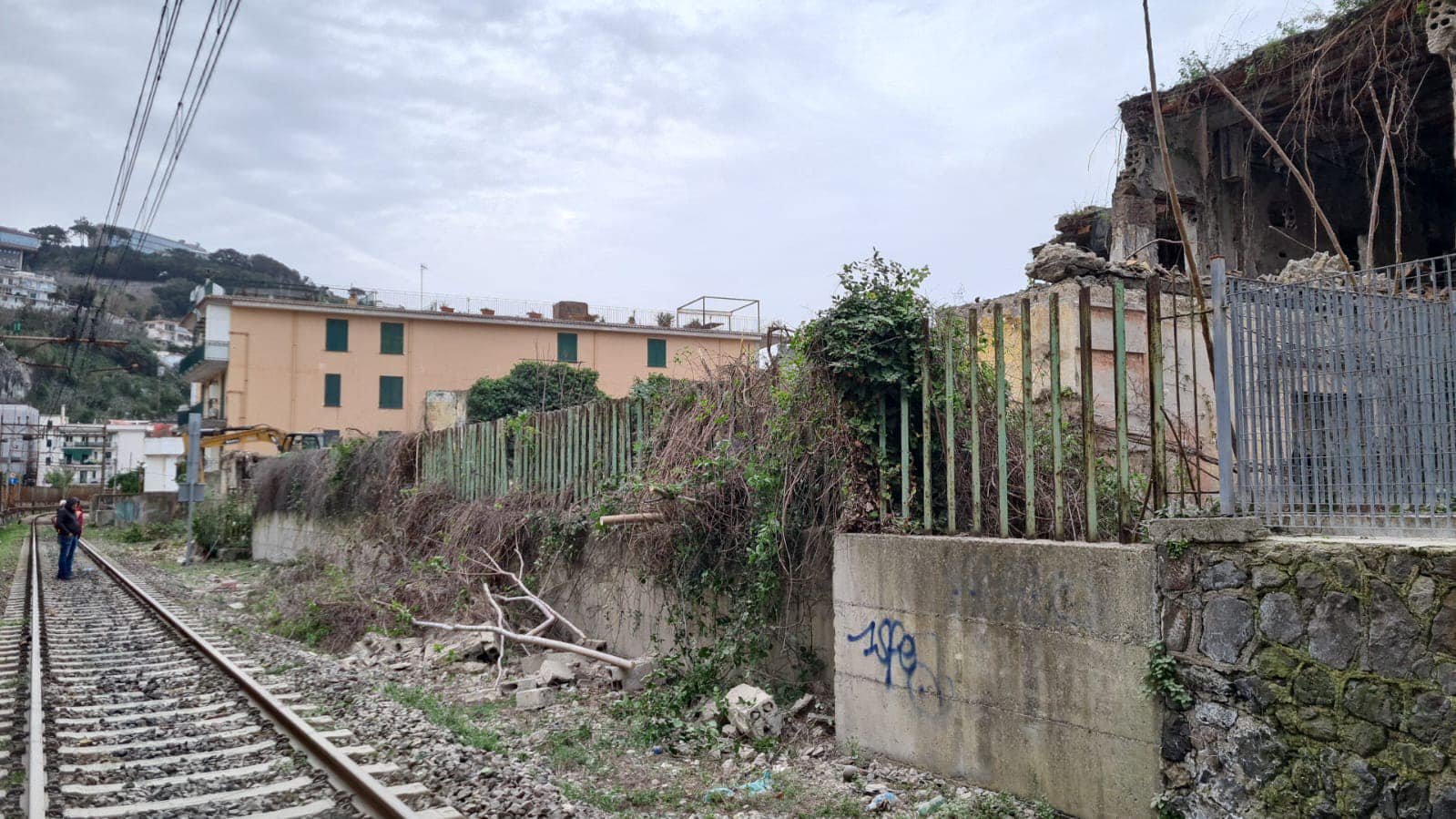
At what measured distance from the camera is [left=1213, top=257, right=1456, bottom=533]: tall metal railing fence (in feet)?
14.0

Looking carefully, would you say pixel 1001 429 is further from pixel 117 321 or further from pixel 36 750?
pixel 117 321

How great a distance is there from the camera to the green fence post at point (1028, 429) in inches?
228

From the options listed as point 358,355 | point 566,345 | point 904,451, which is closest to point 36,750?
point 904,451

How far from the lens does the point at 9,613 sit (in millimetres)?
15859

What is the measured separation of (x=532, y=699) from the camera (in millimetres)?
8602

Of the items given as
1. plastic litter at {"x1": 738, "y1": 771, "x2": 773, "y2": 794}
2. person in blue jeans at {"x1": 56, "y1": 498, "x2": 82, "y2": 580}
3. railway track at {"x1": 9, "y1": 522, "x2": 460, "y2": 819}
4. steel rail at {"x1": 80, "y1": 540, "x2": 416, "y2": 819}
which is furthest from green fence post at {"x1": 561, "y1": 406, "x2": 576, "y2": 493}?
person in blue jeans at {"x1": 56, "y1": 498, "x2": 82, "y2": 580}

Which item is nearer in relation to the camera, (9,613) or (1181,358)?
(1181,358)

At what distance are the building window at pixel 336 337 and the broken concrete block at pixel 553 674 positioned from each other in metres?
36.2

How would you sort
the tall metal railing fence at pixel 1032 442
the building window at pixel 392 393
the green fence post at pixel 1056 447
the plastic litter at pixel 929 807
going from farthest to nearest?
1. the building window at pixel 392 393
2. the green fence post at pixel 1056 447
3. the plastic litter at pixel 929 807
4. the tall metal railing fence at pixel 1032 442

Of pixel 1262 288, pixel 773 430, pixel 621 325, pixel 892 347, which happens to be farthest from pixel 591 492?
pixel 621 325

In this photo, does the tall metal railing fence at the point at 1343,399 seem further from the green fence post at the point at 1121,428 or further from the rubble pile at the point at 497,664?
the rubble pile at the point at 497,664

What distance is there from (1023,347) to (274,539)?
74.9 ft

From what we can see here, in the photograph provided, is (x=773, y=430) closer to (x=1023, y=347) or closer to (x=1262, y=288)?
(x=1023, y=347)

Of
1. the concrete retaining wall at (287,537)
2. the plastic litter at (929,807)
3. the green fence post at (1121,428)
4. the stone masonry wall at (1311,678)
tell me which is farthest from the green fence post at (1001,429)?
the concrete retaining wall at (287,537)
